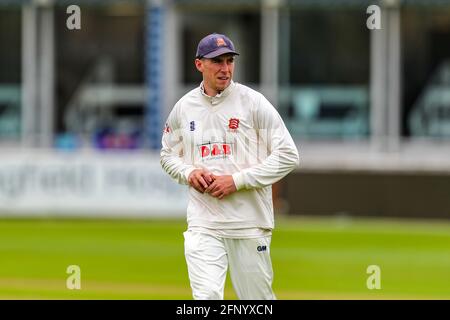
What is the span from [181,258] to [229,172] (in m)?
9.49

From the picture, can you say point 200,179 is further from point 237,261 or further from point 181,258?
point 181,258

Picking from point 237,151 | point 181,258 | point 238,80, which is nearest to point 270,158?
point 237,151

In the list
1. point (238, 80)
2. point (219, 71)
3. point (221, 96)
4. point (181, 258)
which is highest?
point (238, 80)

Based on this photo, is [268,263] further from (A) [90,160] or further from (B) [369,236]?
(A) [90,160]

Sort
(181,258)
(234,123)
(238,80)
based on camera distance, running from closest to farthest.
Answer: (234,123) → (181,258) → (238,80)

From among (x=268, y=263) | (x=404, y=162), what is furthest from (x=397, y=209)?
(x=268, y=263)

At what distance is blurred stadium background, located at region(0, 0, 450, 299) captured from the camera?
956 inches

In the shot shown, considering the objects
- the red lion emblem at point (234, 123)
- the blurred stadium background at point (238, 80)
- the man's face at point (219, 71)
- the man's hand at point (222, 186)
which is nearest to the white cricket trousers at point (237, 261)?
the man's hand at point (222, 186)

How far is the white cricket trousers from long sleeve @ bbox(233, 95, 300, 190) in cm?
46

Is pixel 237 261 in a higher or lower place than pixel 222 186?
lower

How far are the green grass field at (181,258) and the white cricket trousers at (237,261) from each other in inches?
192

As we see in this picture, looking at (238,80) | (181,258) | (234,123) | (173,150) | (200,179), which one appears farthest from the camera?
(238,80)

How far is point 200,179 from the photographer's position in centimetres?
912

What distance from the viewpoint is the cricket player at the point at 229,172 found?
9.16 meters
